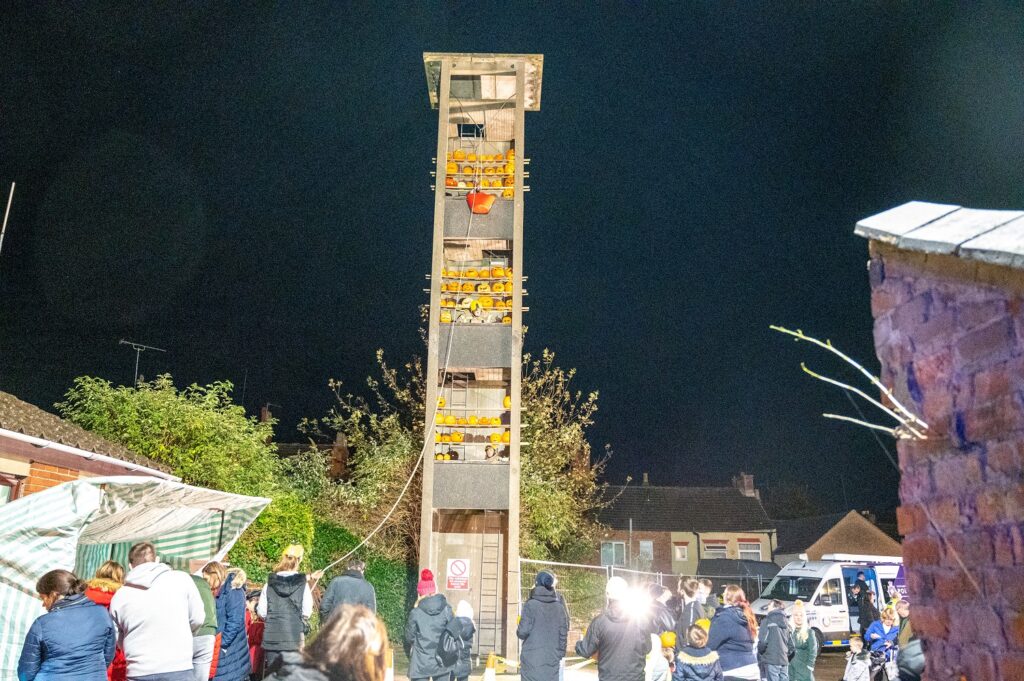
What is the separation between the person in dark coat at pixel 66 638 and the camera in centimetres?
544

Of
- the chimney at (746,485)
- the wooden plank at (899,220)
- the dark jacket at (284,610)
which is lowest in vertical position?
the dark jacket at (284,610)

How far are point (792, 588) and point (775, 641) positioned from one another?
14.3 meters

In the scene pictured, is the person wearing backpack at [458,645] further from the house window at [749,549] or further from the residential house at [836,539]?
the house window at [749,549]

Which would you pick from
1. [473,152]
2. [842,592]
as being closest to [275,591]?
[473,152]

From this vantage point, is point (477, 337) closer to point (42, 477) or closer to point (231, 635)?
point (42, 477)

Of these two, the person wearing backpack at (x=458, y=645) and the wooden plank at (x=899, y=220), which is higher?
the wooden plank at (x=899, y=220)

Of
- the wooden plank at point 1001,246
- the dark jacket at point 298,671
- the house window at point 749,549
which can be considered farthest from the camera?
the house window at point 749,549

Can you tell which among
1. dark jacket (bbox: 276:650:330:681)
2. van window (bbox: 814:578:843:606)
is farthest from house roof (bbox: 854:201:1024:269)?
van window (bbox: 814:578:843:606)

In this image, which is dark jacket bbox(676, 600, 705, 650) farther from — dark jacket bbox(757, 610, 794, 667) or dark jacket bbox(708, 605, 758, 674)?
Answer: dark jacket bbox(708, 605, 758, 674)

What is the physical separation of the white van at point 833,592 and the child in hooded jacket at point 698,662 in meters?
15.2

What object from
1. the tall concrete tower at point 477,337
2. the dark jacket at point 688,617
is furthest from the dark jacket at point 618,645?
the tall concrete tower at point 477,337

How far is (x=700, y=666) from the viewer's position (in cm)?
771

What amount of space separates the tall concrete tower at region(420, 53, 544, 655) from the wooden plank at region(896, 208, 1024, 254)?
47.3ft

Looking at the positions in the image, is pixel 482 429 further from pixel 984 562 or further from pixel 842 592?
pixel 984 562
